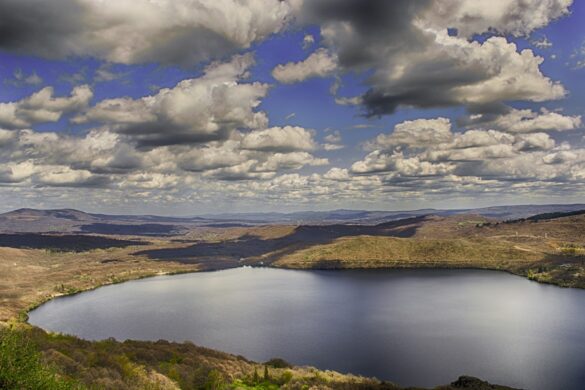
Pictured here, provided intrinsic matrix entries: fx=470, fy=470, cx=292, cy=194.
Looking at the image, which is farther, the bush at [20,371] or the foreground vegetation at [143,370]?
the foreground vegetation at [143,370]

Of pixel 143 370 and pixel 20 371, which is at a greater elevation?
pixel 20 371

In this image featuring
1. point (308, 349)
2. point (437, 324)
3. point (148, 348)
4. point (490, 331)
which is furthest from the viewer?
point (437, 324)

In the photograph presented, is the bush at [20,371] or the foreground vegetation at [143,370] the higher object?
the bush at [20,371]

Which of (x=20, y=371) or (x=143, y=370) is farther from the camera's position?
(x=143, y=370)

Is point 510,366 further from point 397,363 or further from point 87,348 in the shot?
point 87,348

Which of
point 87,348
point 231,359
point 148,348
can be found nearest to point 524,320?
point 231,359

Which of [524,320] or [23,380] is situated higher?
[23,380]

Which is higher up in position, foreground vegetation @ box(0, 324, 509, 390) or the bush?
the bush

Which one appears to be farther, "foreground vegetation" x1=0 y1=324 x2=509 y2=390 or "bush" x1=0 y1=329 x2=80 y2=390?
"foreground vegetation" x1=0 y1=324 x2=509 y2=390

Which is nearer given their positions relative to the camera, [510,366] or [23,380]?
[23,380]

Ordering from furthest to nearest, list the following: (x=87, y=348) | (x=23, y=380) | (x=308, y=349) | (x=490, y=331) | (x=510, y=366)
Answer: (x=490, y=331) → (x=308, y=349) → (x=510, y=366) → (x=87, y=348) → (x=23, y=380)

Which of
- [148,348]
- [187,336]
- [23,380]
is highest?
[23,380]
